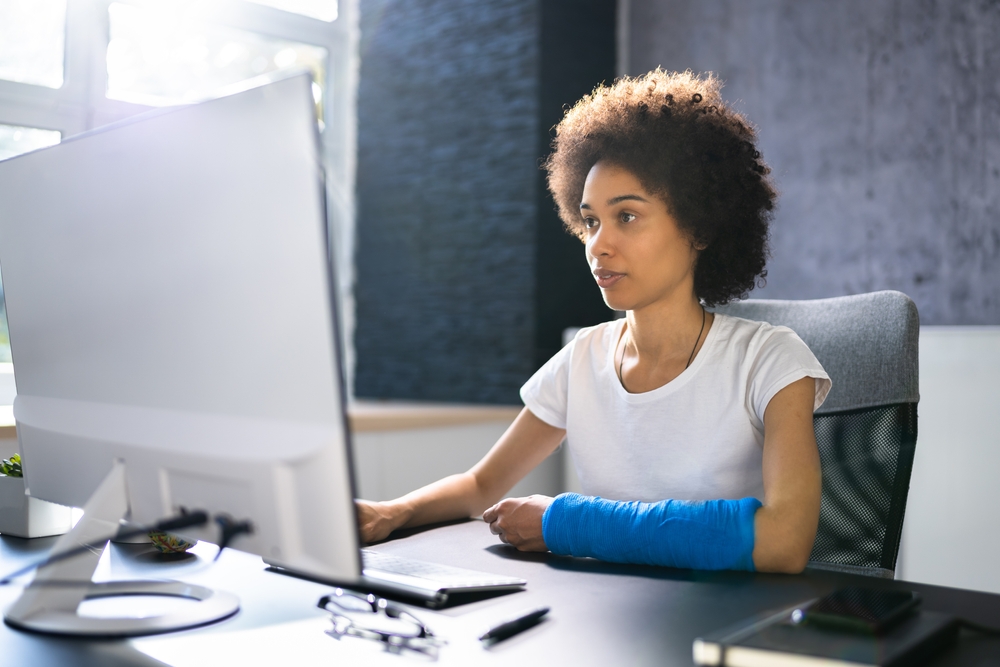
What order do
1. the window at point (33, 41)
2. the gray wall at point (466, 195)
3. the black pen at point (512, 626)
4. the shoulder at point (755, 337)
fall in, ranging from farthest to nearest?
the gray wall at point (466, 195), the window at point (33, 41), the shoulder at point (755, 337), the black pen at point (512, 626)

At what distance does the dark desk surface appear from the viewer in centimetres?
67

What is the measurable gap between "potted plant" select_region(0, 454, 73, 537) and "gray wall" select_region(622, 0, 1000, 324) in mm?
2055

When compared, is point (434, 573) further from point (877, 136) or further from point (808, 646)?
point (877, 136)

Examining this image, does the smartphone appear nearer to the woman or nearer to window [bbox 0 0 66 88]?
the woman

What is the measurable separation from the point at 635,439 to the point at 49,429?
0.79 meters

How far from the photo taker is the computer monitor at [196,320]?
1.93 ft

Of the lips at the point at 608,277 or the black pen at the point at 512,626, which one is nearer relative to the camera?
the black pen at the point at 512,626

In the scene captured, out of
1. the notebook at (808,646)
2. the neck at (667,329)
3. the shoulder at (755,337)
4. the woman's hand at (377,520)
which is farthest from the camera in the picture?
the neck at (667,329)

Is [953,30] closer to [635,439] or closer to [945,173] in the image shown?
[945,173]

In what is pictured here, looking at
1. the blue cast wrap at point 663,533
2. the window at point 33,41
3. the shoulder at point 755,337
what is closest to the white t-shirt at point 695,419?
the shoulder at point 755,337

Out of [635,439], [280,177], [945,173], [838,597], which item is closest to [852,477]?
A: [635,439]

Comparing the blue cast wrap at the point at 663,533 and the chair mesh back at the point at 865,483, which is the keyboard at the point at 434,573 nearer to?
the blue cast wrap at the point at 663,533

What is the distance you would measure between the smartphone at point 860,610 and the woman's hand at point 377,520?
576mm

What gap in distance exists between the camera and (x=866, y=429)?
49.2 inches
